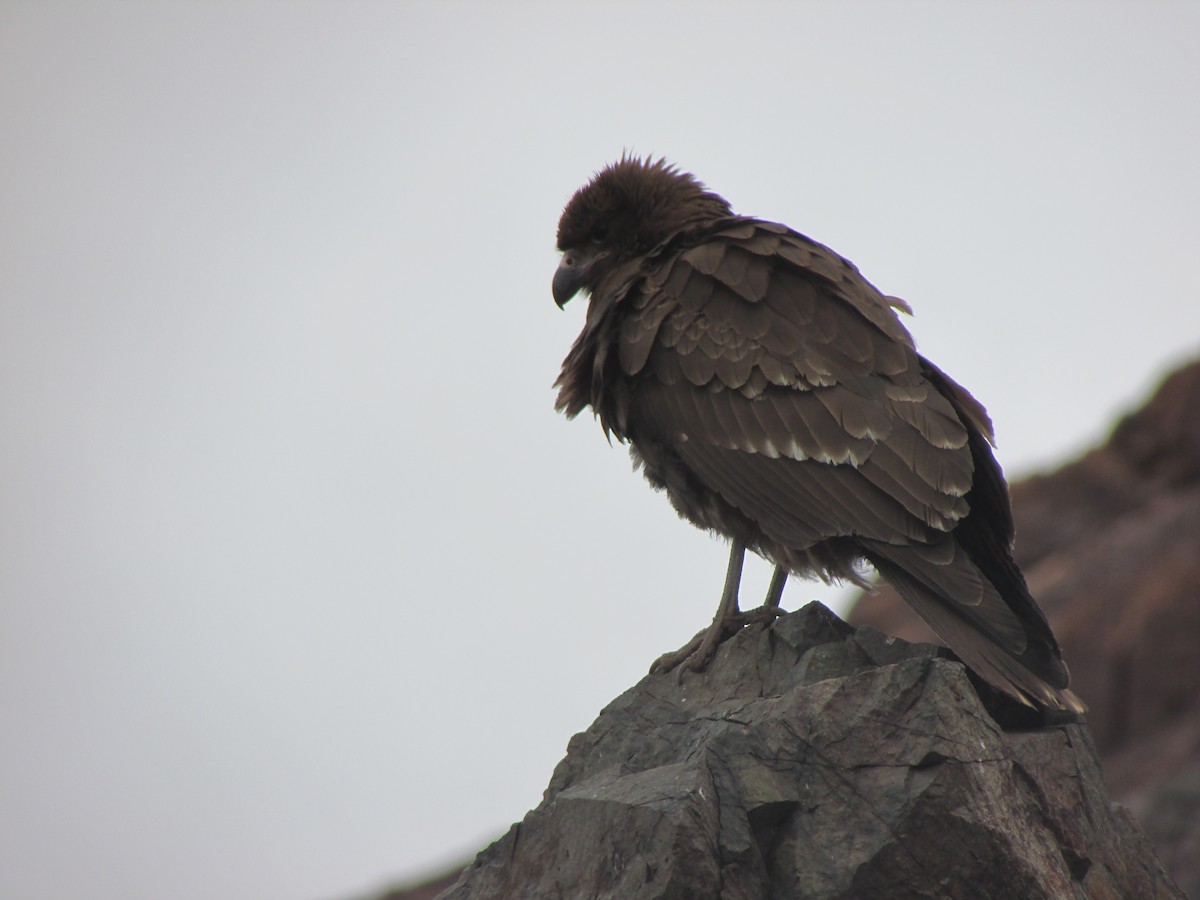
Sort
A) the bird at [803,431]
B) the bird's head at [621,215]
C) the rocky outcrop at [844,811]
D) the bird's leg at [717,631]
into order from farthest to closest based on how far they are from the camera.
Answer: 1. the bird's head at [621,215]
2. the bird's leg at [717,631]
3. the bird at [803,431]
4. the rocky outcrop at [844,811]

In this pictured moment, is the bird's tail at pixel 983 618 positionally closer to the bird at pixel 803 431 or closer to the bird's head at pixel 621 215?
the bird at pixel 803 431

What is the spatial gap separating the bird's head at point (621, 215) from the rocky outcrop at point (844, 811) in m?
2.93

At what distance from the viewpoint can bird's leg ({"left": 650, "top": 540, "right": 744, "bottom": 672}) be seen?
6.29 m

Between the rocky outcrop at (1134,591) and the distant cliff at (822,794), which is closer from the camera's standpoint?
the distant cliff at (822,794)

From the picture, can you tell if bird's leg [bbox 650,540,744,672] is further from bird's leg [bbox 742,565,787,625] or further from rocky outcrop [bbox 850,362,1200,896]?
rocky outcrop [bbox 850,362,1200,896]

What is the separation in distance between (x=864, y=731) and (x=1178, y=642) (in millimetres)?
11013

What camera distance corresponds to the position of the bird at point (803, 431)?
5723 millimetres

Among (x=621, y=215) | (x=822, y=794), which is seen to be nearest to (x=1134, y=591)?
(x=621, y=215)

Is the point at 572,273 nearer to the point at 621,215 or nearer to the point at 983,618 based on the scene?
the point at 621,215

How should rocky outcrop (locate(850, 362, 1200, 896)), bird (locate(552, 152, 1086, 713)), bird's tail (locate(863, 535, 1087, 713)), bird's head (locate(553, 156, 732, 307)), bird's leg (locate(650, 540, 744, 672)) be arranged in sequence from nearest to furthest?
bird's tail (locate(863, 535, 1087, 713)) → bird (locate(552, 152, 1086, 713)) → bird's leg (locate(650, 540, 744, 672)) → bird's head (locate(553, 156, 732, 307)) → rocky outcrop (locate(850, 362, 1200, 896))

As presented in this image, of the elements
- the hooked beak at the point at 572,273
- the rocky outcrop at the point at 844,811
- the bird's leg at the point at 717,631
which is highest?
the hooked beak at the point at 572,273

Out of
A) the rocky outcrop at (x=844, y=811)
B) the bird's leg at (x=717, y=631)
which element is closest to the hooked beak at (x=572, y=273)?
the bird's leg at (x=717, y=631)

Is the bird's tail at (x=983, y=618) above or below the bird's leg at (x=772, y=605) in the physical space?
below

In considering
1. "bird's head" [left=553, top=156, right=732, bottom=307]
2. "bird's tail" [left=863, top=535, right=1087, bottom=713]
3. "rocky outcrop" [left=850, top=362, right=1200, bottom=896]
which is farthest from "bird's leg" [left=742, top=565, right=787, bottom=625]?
"rocky outcrop" [left=850, top=362, right=1200, bottom=896]
